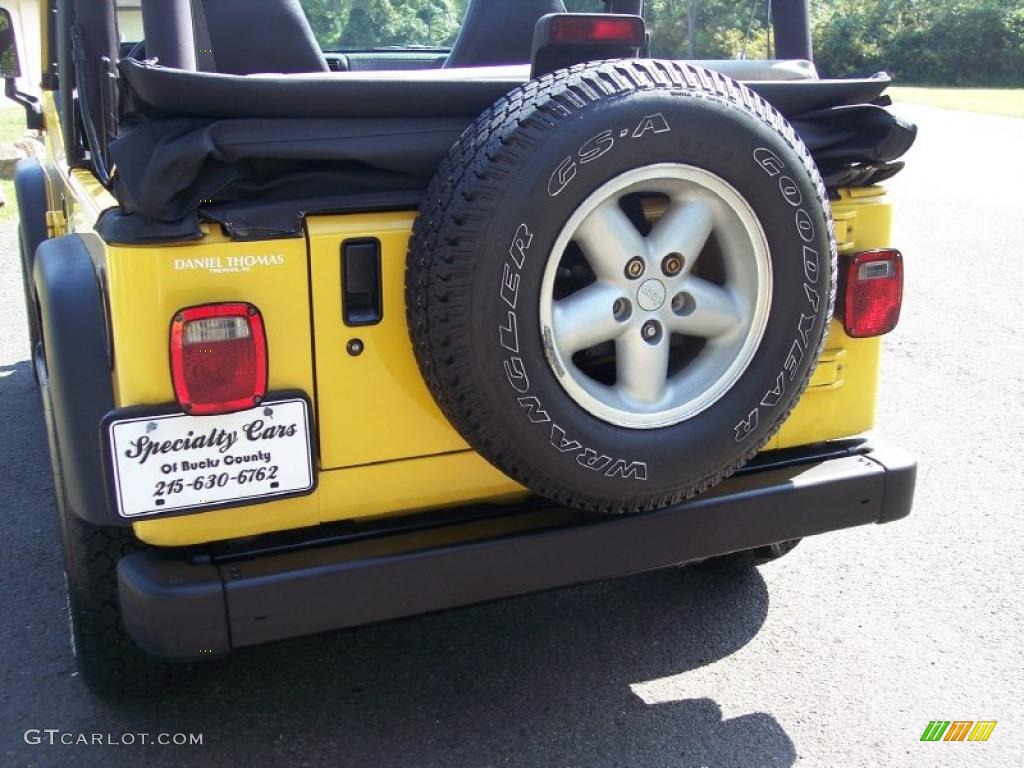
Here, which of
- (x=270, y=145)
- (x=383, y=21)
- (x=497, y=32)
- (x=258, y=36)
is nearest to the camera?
(x=270, y=145)

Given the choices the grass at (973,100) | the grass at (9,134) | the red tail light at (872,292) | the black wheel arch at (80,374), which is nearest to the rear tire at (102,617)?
the black wheel arch at (80,374)

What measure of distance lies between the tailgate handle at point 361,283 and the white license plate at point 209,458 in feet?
0.75

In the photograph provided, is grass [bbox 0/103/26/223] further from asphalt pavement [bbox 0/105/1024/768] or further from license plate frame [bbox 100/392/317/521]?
license plate frame [bbox 100/392/317/521]

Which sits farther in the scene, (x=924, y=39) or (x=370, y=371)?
(x=924, y=39)

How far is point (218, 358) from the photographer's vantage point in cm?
215

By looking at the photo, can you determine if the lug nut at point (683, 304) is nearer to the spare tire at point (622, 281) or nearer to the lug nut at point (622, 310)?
the spare tire at point (622, 281)

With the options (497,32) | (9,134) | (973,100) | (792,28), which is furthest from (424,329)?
(973,100)

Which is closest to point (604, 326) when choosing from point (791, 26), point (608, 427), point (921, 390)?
point (608, 427)

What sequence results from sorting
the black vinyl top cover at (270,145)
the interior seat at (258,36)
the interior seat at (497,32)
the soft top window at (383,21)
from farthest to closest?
1. the soft top window at (383,21)
2. the interior seat at (497,32)
3. the interior seat at (258,36)
4. the black vinyl top cover at (270,145)

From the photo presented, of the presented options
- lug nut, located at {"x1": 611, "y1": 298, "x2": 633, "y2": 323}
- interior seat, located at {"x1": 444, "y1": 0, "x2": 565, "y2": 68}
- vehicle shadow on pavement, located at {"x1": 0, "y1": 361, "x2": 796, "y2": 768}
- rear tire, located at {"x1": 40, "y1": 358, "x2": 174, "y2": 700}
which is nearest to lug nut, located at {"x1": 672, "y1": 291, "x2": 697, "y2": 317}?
lug nut, located at {"x1": 611, "y1": 298, "x2": 633, "y2": 323}

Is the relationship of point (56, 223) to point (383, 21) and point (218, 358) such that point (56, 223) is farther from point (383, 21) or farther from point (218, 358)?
point (218, 358)

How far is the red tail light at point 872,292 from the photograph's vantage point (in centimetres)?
274

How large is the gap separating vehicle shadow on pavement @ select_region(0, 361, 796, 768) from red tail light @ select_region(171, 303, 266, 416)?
2.16ft

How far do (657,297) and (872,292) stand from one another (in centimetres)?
80
